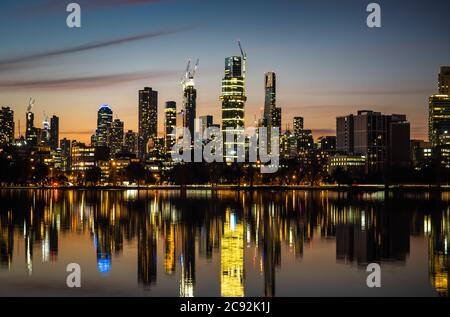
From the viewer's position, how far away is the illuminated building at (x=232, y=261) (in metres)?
19.2

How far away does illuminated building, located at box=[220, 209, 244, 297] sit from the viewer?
63.1ft

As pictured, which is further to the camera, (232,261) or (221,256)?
(221,256)

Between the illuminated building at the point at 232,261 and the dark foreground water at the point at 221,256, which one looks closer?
the illuminated building at the point at 232,261

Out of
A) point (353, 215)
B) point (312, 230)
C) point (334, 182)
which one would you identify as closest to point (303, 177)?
point (334, 182)

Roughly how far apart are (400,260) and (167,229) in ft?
45.7

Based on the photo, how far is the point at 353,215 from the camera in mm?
49250

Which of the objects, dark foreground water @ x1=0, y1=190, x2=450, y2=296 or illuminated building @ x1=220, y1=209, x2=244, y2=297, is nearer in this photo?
illuminated building @ x1=220, y1=209, x2=244, y2=297

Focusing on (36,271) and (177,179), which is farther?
(177,179)

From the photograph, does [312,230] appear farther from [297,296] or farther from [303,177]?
[303,177]

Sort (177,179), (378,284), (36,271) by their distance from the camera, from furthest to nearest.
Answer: (177,179), (36,271), (378,284)

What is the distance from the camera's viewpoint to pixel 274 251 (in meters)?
27.3

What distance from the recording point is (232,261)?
80.1 ft

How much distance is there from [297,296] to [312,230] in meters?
18.4
